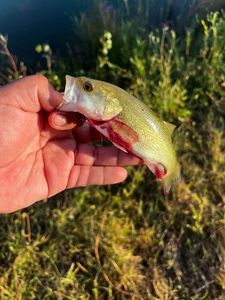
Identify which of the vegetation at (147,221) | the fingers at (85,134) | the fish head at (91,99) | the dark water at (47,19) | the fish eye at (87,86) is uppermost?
→ the fish eye at (87,86)

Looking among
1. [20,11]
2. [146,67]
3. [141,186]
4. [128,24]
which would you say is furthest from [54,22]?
[141,186]

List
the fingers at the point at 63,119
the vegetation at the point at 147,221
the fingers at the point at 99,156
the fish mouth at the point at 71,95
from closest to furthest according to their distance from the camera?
the fish mouth at the point at 71,95
the fingers at the point at 63,119
the fingers at the point at 99,156
the vegetation at the point at 147,221

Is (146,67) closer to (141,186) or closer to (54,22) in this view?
(141,186)


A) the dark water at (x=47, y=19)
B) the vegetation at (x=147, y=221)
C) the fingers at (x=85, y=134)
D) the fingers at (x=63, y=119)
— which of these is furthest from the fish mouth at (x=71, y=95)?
the dark water at (x=47, y=19)

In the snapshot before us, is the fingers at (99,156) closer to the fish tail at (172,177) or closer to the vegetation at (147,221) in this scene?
the fish tail at (172,177)

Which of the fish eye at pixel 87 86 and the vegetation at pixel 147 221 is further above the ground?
the fish eye at pixel 87 86

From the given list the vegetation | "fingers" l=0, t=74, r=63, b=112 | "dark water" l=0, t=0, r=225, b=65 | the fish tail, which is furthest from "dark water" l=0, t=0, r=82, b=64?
the fish tail
